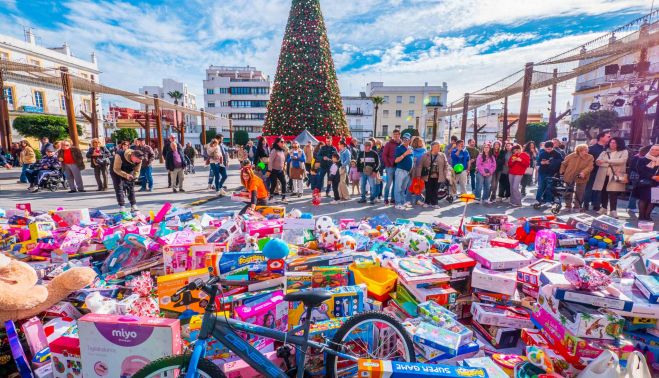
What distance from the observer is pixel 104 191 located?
30.3ft

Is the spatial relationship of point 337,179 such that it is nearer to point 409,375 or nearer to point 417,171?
point 417,171

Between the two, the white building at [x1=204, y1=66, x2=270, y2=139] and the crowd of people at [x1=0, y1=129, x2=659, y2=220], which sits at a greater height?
the white building at [x1=204, y1=66, x2=270, y2=139]

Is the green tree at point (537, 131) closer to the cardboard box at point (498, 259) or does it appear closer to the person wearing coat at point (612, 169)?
the person wearing coat at point (612, 169)

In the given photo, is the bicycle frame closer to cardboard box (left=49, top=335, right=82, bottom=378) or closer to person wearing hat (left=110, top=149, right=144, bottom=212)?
cardboard box (left=49, top=335, right=82, bottom=378)

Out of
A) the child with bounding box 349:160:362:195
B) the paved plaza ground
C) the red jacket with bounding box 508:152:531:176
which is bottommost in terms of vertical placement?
the paved plaza ground

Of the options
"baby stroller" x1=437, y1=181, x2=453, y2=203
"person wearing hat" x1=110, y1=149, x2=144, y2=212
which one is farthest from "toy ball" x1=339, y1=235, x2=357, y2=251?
"baby stroller" x1=437, y1=181, x2=453, y2=203

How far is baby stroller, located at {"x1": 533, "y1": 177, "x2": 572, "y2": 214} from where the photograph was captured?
7.00 metres

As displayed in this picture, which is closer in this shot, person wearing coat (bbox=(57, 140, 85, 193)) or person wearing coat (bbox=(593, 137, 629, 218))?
person wearing coat (bbox=(593, 137, 629, 218))

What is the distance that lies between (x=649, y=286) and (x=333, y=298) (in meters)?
2.38

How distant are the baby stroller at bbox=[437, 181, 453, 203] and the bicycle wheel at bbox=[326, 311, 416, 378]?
255 inches

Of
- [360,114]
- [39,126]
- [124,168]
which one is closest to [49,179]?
[124,168]

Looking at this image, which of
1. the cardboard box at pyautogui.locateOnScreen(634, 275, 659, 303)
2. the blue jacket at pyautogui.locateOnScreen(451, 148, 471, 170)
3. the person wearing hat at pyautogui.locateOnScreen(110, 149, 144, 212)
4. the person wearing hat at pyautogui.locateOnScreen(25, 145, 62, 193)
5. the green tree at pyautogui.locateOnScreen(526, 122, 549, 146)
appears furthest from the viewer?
the green tree at pyautogui.locateOnScreen(526, 122, 549, 146)

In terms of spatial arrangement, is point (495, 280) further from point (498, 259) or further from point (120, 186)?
point (120, 186)

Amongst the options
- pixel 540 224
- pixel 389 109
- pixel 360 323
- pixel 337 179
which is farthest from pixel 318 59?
pixel 389 109
